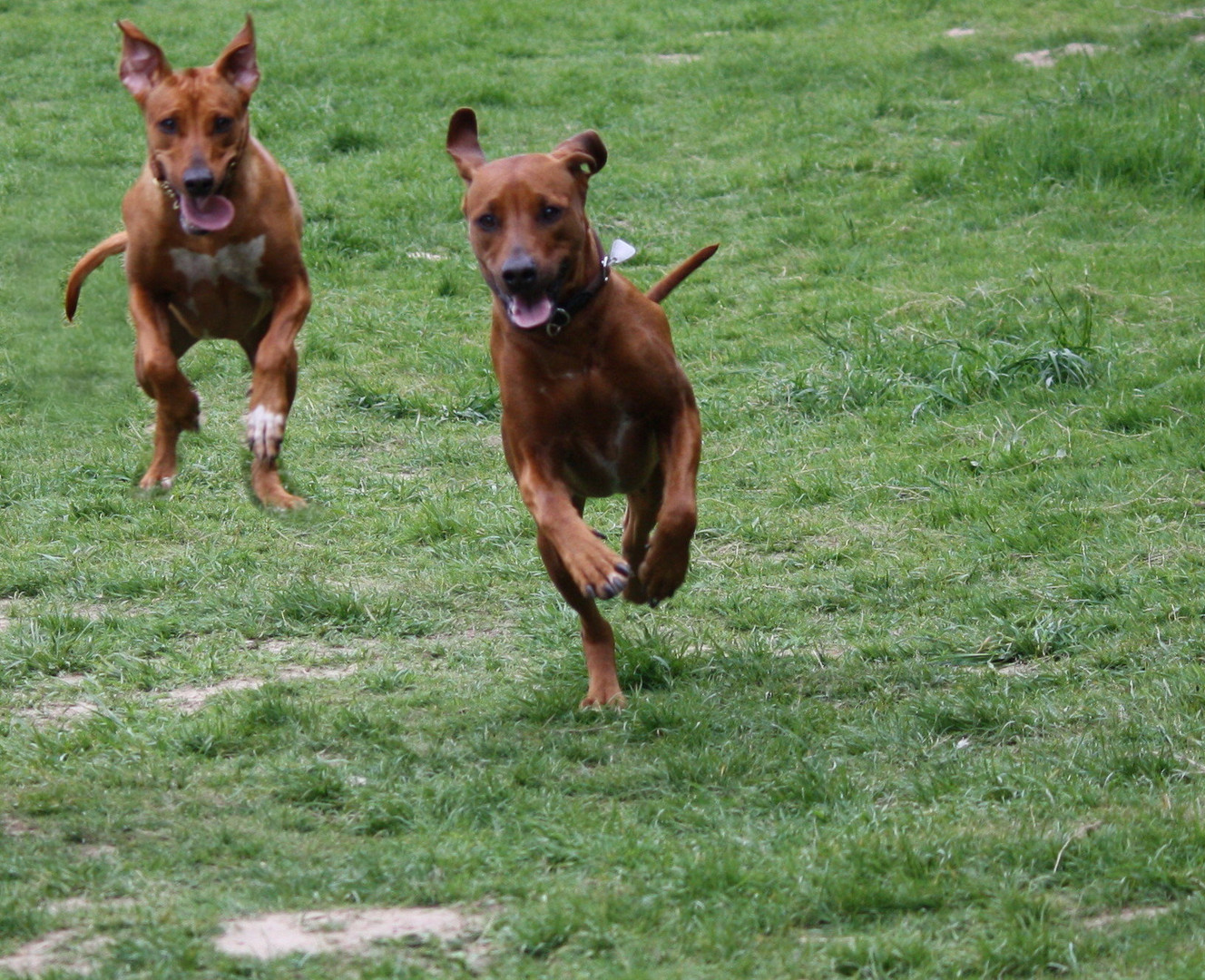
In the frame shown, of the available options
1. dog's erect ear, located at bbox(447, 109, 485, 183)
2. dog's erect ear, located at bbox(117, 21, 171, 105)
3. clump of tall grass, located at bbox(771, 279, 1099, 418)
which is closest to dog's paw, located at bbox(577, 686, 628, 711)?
dog's erect ear, located at bbox(447, 109, 485, 183)

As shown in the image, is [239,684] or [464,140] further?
[239,684]

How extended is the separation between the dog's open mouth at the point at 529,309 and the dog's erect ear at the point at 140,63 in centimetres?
121

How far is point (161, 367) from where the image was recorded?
5.19 meters

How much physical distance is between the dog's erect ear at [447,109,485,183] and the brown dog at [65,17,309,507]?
0.57 meters

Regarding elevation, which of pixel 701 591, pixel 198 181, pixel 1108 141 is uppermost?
pixel 198 181

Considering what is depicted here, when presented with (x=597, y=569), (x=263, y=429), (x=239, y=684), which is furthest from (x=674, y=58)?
(x=597, y=569)

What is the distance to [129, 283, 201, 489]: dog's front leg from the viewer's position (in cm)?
520

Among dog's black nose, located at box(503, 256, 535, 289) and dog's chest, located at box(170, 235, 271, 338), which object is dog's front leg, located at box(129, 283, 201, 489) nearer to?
dog's chest, located at box(170, 235, 271, 338)

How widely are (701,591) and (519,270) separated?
8.02 ft

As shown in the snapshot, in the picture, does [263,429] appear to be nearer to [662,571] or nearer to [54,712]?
[662,571]

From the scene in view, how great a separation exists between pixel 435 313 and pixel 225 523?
11.1ft

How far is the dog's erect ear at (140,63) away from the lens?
4.93m

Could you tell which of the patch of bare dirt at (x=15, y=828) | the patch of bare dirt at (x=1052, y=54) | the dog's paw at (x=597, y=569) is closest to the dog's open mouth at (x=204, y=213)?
the dog's paw at (x=597, y=569)

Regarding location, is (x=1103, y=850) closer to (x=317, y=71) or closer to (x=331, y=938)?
(x=331, y=938)
